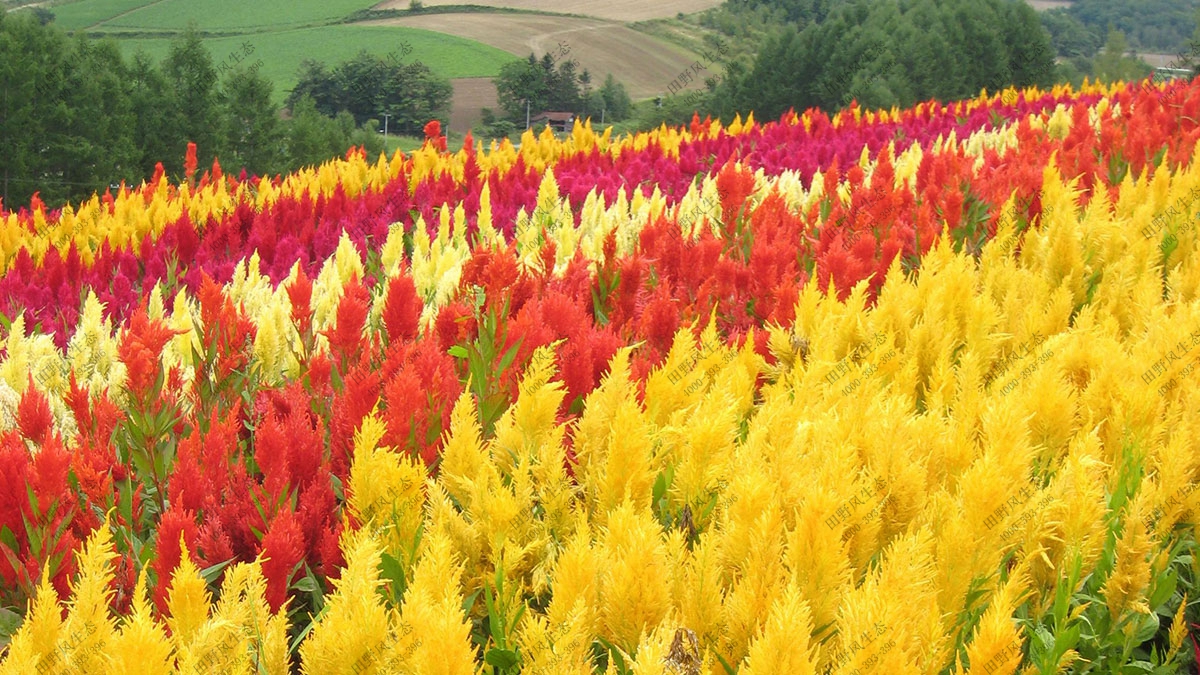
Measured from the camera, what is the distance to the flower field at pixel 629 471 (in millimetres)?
1429

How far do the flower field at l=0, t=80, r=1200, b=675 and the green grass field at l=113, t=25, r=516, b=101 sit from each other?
136 feet

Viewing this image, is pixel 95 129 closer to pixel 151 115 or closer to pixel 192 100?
pixel 151 115

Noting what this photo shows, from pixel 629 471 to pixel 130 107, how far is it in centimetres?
5639

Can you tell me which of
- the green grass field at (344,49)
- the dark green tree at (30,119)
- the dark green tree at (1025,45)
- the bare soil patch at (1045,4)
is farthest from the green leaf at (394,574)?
the bare soil patch at (1045,4)

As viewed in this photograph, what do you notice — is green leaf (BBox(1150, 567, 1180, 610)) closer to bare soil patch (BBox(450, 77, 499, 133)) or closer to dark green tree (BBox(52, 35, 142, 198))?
bare soil patch (BBox(450, 77, 499, 133))

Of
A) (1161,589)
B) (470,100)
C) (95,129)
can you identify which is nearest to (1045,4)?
(470,100)

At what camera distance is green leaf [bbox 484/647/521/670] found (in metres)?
1.52

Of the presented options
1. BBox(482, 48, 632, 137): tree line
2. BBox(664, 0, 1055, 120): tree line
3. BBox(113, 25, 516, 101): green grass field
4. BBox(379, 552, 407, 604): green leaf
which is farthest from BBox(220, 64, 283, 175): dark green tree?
BBox(379, 552, 407, 604): green leaf

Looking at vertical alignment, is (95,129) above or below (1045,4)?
below

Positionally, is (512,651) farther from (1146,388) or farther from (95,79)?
(95,79)

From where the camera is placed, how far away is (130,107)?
51.6m

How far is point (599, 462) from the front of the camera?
2027 millimetres

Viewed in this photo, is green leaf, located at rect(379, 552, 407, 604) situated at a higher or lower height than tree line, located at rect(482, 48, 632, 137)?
higher

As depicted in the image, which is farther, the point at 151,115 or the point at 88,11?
the point at 88,11
